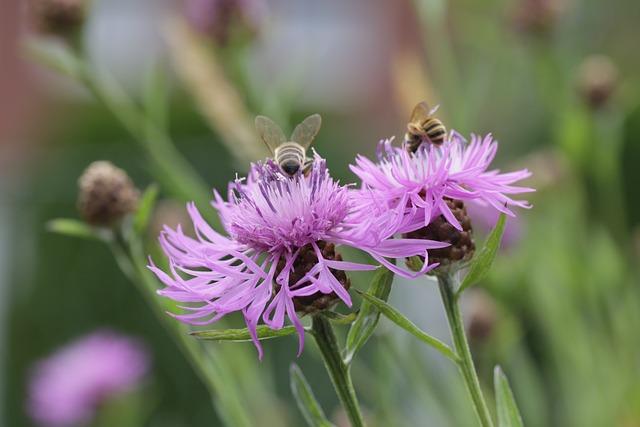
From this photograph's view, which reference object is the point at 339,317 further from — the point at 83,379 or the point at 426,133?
the point at 83,379

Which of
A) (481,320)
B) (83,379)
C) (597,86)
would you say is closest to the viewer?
(481,320)

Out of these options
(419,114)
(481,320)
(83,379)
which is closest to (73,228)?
(419,114)

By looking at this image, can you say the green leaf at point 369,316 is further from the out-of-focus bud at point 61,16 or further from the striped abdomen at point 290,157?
the out-of-focus bud at point 61,16

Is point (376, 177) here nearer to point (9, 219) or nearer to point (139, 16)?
point (9, 219)

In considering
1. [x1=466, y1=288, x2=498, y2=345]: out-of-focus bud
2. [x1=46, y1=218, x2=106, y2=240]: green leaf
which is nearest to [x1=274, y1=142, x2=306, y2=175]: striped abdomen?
[x1=46, y1=218, x2=106, y2=240]: green leaf

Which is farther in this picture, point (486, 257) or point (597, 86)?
point (597, 86)

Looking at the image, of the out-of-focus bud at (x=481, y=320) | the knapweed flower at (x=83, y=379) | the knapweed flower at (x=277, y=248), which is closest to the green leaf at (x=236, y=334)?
the knapweed flower at (x=277, y=248)

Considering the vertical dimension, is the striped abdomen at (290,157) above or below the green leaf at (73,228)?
below
